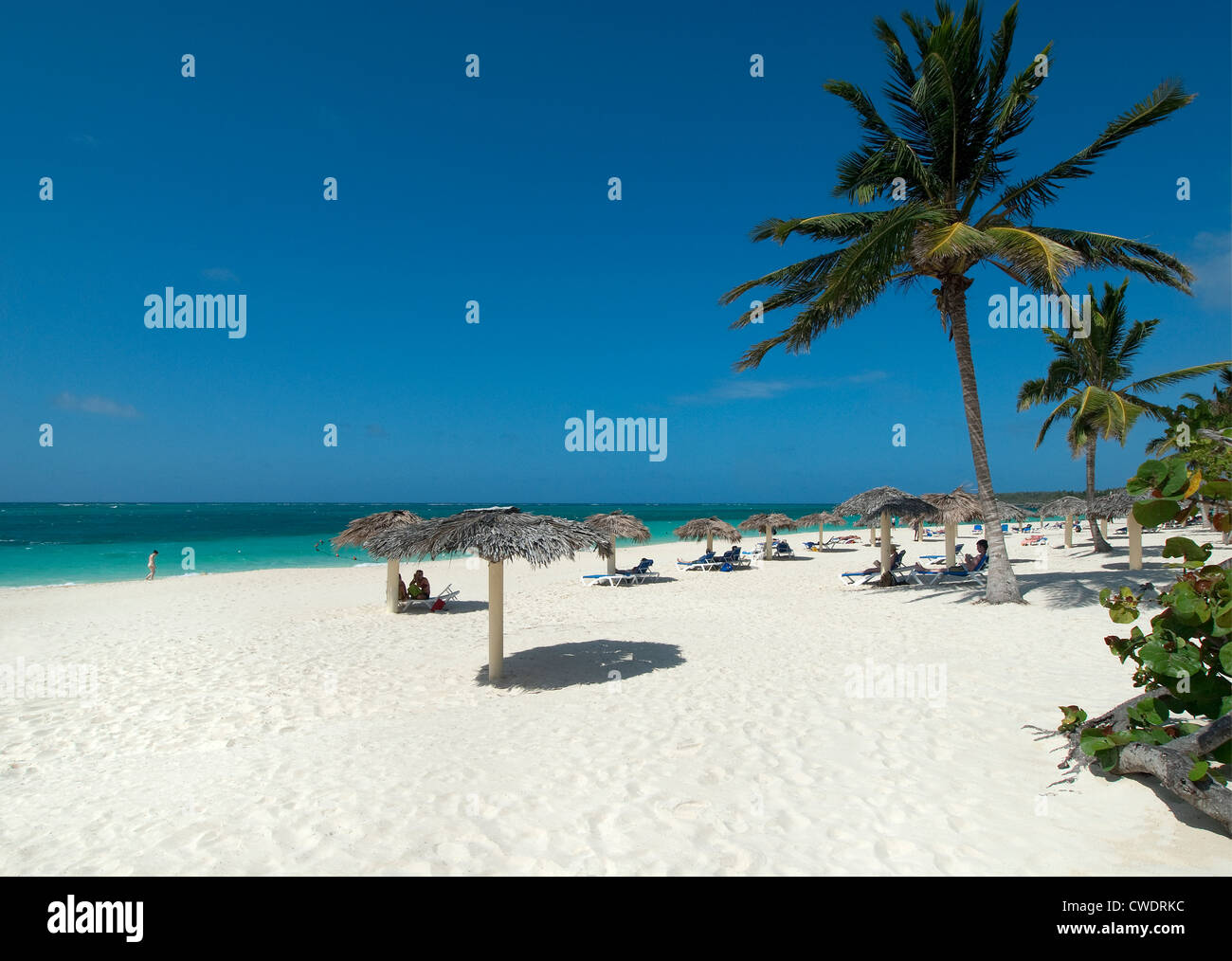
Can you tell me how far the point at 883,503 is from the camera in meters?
14.6

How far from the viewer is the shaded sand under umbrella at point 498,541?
6.84 metres

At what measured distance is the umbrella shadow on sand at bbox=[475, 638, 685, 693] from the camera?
6.98 meters

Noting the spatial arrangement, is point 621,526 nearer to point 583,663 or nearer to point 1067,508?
point 583,663

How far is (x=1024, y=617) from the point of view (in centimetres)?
888

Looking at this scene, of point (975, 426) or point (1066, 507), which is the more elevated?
point (975, 426)

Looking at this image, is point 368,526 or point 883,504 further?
→ point 883,504

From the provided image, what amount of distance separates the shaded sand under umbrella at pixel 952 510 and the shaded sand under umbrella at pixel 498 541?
12.1m

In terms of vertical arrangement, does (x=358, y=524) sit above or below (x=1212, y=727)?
above

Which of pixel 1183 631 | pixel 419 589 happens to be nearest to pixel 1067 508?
pixel 419 589

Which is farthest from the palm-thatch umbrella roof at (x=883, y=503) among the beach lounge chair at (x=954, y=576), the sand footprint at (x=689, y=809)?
the sand footprint at (x=689, y=809)

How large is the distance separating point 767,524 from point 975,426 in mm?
14748
